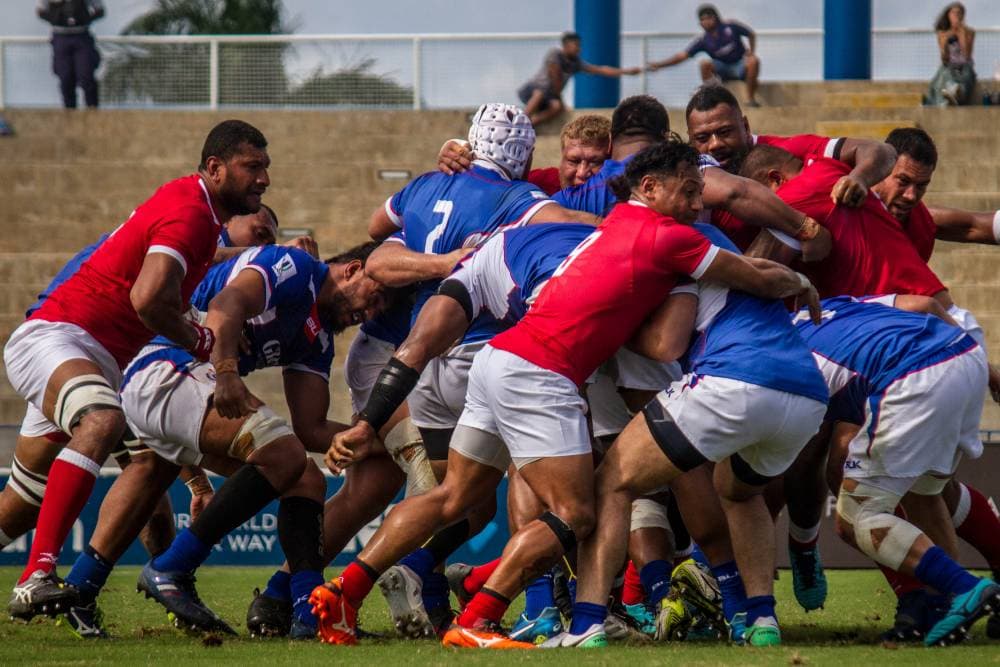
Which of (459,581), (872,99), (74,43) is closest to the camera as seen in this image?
(459,581)

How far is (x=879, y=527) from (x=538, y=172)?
3059 mm

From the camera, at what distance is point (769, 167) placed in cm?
738

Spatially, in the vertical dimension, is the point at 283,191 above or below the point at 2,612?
above

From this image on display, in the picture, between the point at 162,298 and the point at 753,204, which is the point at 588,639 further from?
the point at 162,298

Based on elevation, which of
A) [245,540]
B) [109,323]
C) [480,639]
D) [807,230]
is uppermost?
[807,230]

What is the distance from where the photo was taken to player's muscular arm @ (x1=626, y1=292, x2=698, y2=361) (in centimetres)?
611

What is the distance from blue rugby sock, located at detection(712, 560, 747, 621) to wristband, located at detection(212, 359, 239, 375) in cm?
228

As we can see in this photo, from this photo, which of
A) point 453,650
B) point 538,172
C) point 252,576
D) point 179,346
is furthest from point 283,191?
point 453,650

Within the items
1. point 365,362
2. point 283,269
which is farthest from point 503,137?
point 365,362

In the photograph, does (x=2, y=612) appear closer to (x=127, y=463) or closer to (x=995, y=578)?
(x=127, y=463)

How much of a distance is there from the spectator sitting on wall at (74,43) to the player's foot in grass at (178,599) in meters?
14.2

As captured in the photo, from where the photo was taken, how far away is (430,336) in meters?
6.55

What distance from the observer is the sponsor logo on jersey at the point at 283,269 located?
7109mm

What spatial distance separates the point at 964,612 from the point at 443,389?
8.34 ft
